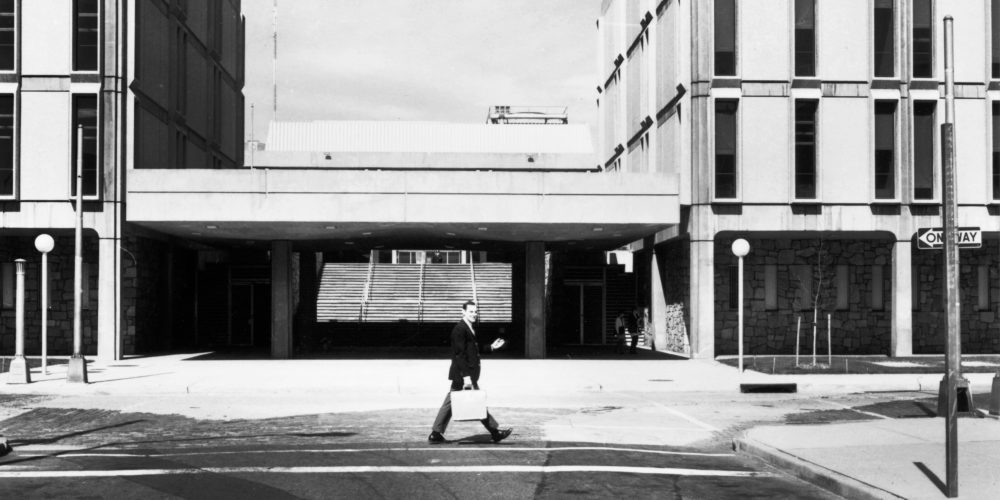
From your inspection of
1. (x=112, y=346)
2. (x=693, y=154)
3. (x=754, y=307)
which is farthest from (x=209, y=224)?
(x=754, y=307)

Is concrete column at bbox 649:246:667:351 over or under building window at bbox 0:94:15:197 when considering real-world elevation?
under

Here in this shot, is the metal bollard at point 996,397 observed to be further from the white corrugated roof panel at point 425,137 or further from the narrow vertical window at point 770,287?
the white corrugated roof panel at point 425,137

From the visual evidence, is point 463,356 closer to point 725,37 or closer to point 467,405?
point 467,405

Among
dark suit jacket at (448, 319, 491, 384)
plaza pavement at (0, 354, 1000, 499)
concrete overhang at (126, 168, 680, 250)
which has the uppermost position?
concrete overhang at (126, 168, 680, 250)

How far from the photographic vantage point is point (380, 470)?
1143cm

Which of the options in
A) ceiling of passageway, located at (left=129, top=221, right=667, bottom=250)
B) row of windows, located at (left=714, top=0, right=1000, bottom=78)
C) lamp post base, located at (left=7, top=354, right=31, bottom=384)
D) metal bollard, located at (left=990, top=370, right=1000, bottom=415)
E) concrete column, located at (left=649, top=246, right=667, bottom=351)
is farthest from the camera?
concrete column, located at (left=649, top=246, right=667, bottom=351)

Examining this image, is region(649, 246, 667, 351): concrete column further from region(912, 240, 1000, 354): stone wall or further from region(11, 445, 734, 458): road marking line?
region(11, 445, 734, 458): road marking line

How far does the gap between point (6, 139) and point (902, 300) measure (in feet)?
90.9

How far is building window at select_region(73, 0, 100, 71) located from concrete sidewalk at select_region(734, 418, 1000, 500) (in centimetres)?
2409

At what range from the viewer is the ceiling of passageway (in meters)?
28.9

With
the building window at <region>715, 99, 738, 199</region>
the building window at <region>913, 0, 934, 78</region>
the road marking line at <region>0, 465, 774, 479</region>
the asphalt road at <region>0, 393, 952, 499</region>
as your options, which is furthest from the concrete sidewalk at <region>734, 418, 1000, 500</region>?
the building window at <region>913, 0, 934, 78</region>

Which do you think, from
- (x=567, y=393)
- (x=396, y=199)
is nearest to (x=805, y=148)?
(x=396, y=199)

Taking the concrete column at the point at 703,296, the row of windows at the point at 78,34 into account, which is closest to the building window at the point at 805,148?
the concrete column at the point at 703,296

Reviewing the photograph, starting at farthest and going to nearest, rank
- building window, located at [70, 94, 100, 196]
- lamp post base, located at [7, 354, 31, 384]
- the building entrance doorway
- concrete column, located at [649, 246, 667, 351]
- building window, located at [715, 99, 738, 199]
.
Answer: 1. the building entrance doorway
2. concrete column, located at [649, 246, 667, 351]
3. building window, located at [715, 99, 738, 199]
4. building window, located at [70, 94, 100, 196]
5. lamp post base, located at [7, 354, 31, 384]
